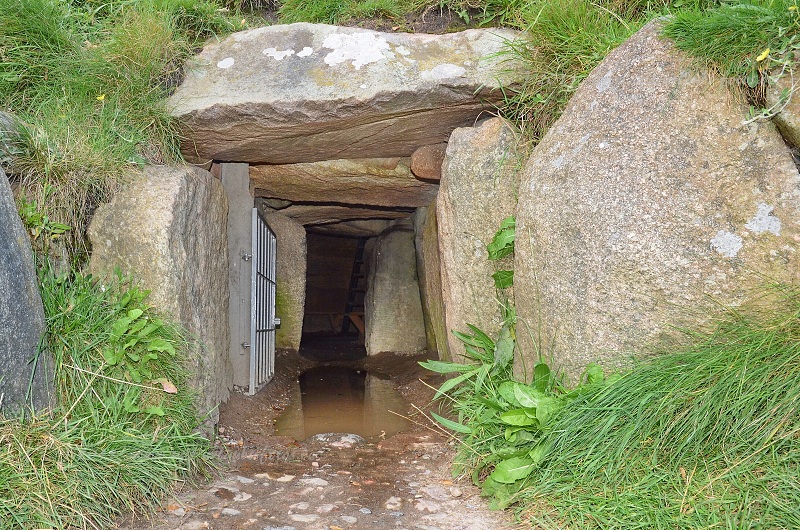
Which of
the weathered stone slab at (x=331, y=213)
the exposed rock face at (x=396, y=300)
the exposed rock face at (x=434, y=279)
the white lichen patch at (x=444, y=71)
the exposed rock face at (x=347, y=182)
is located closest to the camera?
the white lichen patch at (x=444, y=71)

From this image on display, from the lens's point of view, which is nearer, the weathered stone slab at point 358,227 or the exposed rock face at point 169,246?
the exposed rock face at point 169,246

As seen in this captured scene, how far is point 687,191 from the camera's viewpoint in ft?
8.63

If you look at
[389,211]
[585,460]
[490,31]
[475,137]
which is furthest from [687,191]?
[389,211]

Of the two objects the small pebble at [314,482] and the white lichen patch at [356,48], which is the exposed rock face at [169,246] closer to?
the small pebble at [314,482]

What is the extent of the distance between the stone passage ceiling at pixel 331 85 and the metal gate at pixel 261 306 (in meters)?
1.18

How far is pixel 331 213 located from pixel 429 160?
294 centimetres

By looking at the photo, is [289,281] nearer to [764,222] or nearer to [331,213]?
[331,213]

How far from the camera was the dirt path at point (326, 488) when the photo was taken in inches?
107

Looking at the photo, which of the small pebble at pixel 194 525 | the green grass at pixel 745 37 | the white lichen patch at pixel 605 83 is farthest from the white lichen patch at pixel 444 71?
the small pebble at pixel 194 525

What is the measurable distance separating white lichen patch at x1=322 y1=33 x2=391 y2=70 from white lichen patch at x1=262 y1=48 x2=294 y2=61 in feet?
0.65

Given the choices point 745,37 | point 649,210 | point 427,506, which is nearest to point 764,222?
point 649,210

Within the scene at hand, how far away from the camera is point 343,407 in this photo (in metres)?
5.35

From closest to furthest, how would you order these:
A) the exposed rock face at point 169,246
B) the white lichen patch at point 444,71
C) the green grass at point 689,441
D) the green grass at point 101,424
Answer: the green grass at point 689,441
the green grass at point 101,424
the exposed rock face at point 169,246
the white lichen patch at point 444,71

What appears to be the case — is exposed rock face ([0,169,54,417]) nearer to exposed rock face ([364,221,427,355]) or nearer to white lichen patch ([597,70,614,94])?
white lichen patch ([597,70,614,94])
